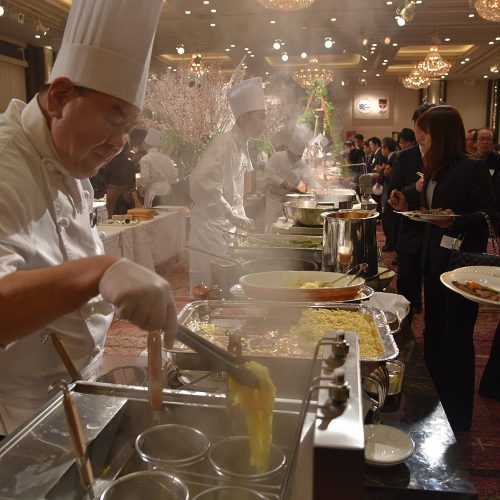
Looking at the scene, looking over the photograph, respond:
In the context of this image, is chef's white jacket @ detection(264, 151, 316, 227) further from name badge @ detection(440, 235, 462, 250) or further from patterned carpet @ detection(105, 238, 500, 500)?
name badge @ detection(440, 235, 462, 250)

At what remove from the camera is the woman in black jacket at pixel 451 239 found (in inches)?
98.0

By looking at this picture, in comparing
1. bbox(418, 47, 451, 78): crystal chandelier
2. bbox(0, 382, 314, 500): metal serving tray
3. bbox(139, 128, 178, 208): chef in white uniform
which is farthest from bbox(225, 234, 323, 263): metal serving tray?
bbox(418, 47, 451, 78): crystal chandelier

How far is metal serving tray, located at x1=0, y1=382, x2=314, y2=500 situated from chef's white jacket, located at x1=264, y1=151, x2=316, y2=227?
507cm

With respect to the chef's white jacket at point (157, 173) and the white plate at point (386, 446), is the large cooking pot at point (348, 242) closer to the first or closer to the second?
the white plate at point (386, 446)

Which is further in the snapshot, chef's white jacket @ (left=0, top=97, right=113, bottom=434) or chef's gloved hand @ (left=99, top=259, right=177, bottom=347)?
chef's white jacket @ (left=0, top=97, right=113, bottom=434)

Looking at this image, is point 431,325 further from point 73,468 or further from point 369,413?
point 73,468

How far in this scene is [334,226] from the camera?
75.6 inches

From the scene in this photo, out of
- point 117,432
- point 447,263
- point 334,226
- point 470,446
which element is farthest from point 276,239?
point 117,432

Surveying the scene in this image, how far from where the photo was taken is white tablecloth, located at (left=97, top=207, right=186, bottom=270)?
14.9 feet

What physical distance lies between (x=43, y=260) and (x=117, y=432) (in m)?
0.43

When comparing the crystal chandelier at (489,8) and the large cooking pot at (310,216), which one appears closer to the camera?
the large cooking pot at (310,216)

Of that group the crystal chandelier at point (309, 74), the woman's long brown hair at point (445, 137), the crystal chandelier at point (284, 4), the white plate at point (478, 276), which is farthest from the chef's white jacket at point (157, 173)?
the white plate at point (478, 276)

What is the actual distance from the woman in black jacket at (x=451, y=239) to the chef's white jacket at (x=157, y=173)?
3.81 meters

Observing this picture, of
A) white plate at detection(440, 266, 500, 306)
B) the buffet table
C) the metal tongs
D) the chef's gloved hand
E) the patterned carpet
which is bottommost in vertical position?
the patterned carpet
